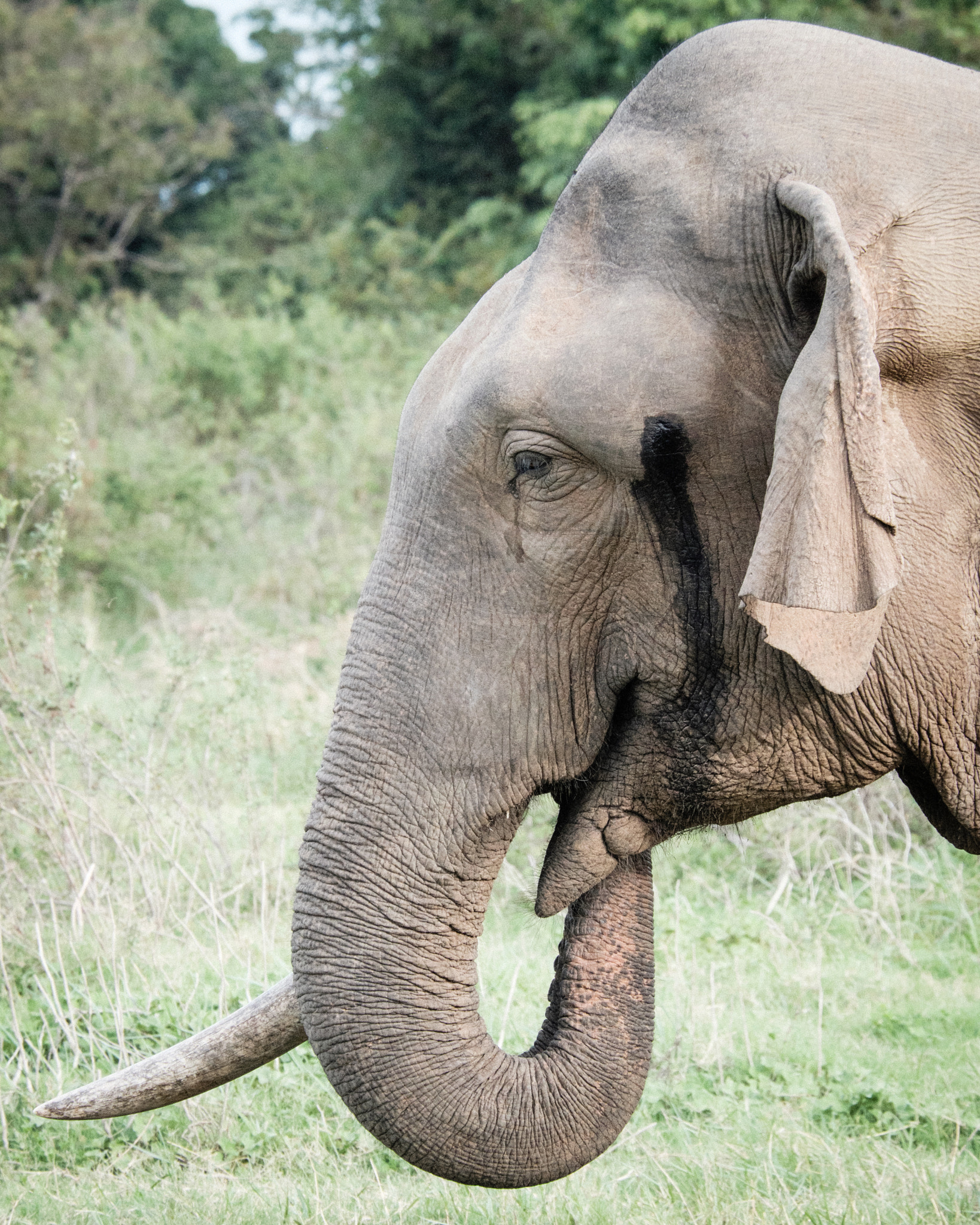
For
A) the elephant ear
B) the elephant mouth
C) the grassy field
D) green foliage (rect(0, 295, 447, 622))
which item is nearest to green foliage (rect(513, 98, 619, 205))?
green foliage (rect(0, 295, 447, 622))

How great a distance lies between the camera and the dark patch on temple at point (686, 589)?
233 centimetres

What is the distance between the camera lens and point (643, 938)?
2904 millimetres

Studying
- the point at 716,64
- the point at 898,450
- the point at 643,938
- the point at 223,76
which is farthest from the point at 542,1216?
the point at 223,76

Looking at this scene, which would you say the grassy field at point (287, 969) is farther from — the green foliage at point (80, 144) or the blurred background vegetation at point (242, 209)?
the green foliage at point (80, 144)

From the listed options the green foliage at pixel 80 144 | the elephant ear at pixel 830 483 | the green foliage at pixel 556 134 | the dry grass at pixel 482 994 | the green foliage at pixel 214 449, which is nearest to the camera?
the elephant ear at pixel 830 483

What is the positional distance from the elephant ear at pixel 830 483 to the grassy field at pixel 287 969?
3.25 ft

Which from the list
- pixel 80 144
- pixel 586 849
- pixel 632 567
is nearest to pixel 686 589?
pixel 632 567

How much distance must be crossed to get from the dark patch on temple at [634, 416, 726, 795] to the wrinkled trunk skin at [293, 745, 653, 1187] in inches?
12.7

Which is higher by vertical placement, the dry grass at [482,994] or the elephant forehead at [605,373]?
the elephant forehead at [605,373]

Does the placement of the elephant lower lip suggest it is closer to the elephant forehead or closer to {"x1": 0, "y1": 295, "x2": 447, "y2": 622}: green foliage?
the elephant forehead

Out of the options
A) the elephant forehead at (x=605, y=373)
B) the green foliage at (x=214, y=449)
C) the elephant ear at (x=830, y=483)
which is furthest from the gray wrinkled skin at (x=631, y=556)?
the green foliage at (x=214, y=449)

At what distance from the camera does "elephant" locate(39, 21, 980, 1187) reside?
2293 mm

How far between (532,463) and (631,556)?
0.23 m

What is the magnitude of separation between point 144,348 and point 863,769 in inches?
639
